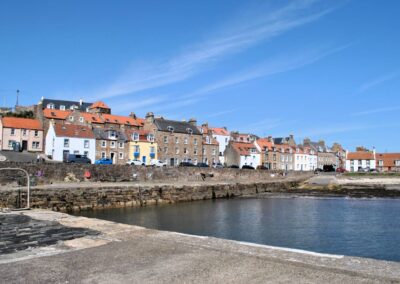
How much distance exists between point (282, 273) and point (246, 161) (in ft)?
289

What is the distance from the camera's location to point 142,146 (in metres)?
72.4

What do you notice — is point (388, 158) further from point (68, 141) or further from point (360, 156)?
point (68, 141)

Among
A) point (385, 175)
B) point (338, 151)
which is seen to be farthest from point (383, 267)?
point (338, 151)

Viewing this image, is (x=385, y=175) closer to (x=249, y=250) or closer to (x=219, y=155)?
(x=219, y=155)

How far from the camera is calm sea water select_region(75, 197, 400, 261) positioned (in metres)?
19.3

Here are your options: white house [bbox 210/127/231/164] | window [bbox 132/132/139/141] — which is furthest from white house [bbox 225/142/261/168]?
window [bbox 132/132/139/141]

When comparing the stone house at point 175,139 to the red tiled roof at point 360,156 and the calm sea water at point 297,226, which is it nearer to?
the calm sea water at point 297,226

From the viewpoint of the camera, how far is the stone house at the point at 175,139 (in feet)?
250

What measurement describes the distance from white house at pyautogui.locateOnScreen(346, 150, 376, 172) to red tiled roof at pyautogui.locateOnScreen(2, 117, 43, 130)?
268 ft

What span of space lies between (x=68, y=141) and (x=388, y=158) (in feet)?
282

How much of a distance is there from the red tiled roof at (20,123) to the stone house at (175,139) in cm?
1969

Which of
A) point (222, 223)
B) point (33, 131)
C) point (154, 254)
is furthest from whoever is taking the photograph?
point (33, 131)

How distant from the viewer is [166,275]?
6.71 m

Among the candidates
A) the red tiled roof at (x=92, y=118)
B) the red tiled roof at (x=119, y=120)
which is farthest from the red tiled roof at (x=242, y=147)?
the red tiled roof at (x=92, y=118)
